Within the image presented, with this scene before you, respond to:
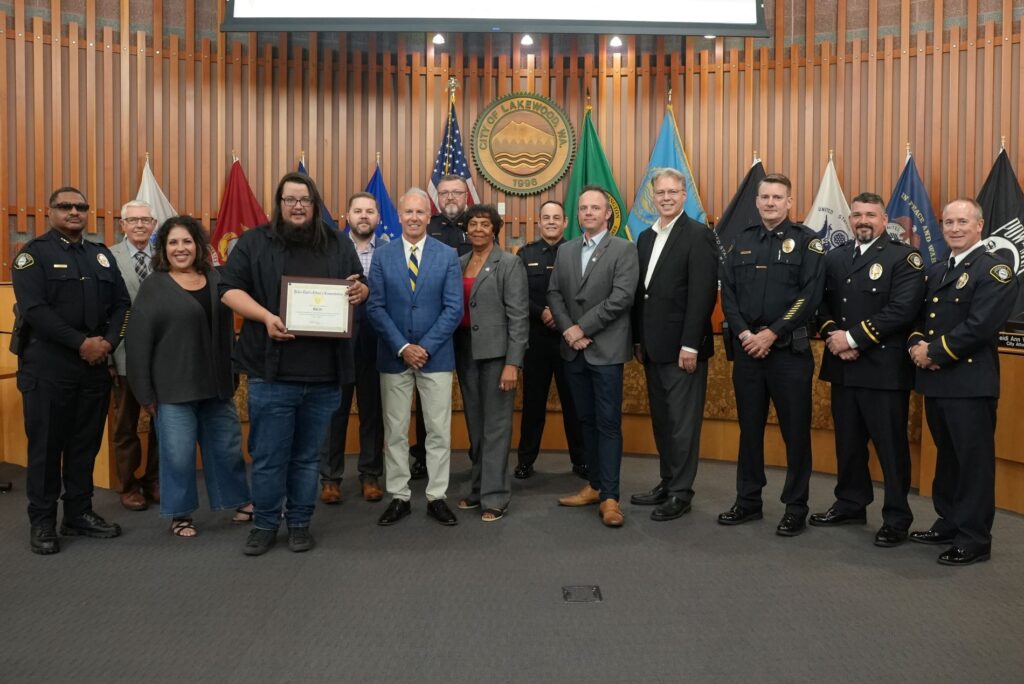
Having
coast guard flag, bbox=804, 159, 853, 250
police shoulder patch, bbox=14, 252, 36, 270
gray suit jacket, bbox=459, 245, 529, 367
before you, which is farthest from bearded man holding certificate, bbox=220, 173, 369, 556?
coast guard flag, bbox=804, 159, 853, 250

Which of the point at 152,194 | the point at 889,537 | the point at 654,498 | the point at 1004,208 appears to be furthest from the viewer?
the point at 152,194

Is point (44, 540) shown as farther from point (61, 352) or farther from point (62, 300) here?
point (62, 300)

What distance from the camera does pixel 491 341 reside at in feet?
12.8

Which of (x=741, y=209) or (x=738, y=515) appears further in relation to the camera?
(x=741, y=209)

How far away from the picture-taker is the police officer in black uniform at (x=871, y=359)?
3.62 metres

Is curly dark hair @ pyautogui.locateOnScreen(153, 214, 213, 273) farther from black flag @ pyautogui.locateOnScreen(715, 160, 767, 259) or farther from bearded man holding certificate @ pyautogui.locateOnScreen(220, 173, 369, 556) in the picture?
black flag @ pyautogui.locateOnScreen(715, 160, 767, 259)

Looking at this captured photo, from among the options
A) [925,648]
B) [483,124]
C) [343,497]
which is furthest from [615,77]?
[925,648]

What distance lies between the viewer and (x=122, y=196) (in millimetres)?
6121

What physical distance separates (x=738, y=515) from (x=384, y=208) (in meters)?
3.98

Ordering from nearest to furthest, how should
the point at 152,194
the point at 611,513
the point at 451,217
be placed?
1. the point at 611,513
2. the point at 451,217
3. the point at 152,194

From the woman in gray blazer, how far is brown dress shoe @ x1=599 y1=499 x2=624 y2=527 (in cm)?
50

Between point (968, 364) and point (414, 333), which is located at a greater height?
point (414, 333)

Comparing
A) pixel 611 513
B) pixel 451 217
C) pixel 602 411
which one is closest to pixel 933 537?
pixel 611 513

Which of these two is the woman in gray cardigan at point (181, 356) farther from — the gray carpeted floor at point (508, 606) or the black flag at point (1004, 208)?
the black flag at point (1004, 208)
